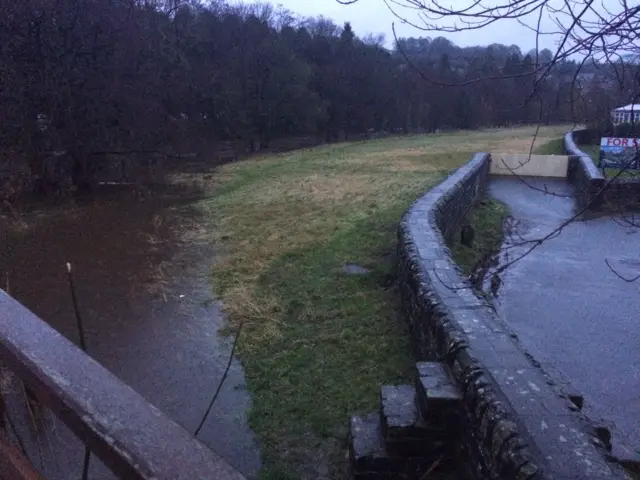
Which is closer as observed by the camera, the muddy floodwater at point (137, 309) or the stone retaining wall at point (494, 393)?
the stone retaining wall at point (494, 393)

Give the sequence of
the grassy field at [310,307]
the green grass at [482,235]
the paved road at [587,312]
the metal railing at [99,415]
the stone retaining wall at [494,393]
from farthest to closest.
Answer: the green grass at [482,235], the paved road at [587,312], the grassy field at [310,307], the stone retaining wall at [494,393], the metal railing at [99,415]

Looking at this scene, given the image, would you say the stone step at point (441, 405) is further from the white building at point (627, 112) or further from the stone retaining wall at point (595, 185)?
the stone retaining wall at point (595, 185)

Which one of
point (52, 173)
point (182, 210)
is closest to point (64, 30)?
point (52, 173)

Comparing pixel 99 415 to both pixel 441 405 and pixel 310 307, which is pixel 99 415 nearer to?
pixel 441 405

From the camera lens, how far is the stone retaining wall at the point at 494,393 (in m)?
2.85

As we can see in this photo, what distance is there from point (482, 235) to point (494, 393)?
9119mm

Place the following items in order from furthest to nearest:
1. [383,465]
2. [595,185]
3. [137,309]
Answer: [595,185]
[137,309]
[383,465]

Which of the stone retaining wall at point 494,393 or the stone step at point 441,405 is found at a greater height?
the stone retaining wall at point 494,393

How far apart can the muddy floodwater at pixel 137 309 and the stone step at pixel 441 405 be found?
1.33 m

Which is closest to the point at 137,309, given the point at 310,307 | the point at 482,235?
the point at 310,307

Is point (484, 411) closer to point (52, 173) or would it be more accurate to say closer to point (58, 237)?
point (58, 237)

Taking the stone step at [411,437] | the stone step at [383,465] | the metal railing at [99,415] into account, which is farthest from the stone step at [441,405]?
the metal railing at [99,415]

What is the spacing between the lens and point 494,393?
3.42 metres

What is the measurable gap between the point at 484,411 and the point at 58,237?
10054 mm
